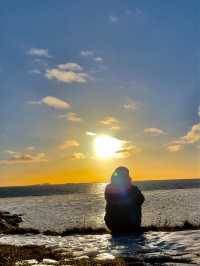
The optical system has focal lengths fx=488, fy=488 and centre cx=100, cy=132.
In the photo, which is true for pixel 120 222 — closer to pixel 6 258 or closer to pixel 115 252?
pixel 115 252

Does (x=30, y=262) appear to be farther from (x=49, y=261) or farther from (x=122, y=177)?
(x=122, y=177)

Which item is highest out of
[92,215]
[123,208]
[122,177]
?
[122,177]

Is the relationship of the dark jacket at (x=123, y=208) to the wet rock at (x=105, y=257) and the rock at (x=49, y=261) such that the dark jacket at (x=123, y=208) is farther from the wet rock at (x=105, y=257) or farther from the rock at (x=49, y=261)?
the rock at (x=49, y=261)

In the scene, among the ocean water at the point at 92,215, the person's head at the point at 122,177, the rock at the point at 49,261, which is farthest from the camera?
the ocean water at the point at 92,215

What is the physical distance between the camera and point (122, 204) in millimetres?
27500

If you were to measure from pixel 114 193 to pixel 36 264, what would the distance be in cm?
1274

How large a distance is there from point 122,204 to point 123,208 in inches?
9.5

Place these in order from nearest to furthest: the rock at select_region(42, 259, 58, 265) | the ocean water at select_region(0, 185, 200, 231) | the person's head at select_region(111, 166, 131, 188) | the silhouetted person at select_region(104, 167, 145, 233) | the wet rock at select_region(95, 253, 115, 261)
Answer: the rock at select_region(42, 259, 58, 265)
the wet rock at select_region(95, 253, 115, 261)
the silhouetted person at select_region(104, 167, 145, 233)
the person's head at select_region(111, 166, 131, 188)
the ocean water at select_region(0, 185, 200, 231)

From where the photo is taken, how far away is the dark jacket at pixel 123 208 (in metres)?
27.0

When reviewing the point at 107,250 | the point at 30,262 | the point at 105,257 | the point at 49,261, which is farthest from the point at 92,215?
the point at 30,262

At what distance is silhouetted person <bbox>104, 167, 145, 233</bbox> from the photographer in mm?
26984

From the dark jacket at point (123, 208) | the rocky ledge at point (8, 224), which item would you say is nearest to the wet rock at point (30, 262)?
the dark jacket at point (123, 208)

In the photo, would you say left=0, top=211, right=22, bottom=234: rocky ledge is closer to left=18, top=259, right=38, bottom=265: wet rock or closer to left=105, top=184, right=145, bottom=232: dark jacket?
left=105, top=184, right=145, bottom=232: dark jacket

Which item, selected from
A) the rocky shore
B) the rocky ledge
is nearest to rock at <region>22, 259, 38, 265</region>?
the rocky shore
